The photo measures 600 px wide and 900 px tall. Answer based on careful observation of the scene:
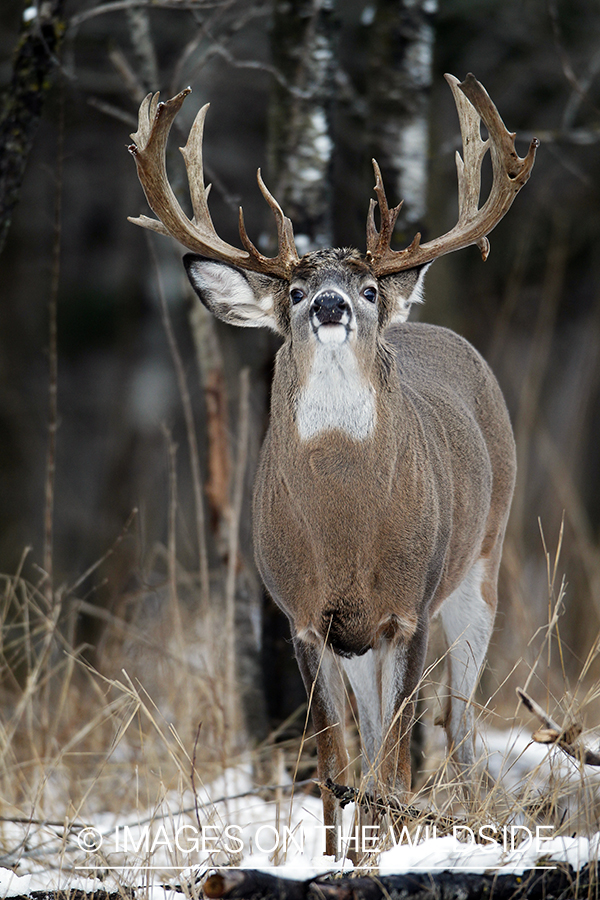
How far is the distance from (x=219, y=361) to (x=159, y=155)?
2057 mm

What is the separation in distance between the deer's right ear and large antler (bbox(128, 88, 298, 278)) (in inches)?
1.7

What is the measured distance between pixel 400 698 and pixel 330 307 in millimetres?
1357

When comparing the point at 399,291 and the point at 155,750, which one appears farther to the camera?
the point at 155,750

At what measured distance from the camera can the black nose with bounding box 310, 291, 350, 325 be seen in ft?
10.9

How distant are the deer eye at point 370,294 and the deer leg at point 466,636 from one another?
4.76 feet

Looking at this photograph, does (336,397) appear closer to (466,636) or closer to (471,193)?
(471,193)

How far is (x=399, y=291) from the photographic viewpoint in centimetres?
378

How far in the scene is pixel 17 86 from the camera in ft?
14.3

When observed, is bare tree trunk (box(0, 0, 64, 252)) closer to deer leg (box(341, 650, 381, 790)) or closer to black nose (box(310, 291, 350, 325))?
black nose (box(310, 291, 350, 325))

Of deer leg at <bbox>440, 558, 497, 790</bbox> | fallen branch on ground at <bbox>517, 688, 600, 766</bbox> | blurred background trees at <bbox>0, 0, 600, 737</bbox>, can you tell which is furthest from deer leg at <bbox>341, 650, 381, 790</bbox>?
blurred background trees at <bbox>0, 0, 600, 737</bbox>

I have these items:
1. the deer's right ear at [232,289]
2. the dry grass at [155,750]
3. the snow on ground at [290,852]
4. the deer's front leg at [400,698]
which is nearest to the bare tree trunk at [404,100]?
the deer's right ear at [232,289]

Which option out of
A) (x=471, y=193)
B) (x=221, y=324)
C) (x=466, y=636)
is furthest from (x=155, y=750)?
(x=221, y=324)

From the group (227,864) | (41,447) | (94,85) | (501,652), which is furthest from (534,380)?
(41,447)

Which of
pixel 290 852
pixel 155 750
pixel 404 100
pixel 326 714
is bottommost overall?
pixel 290 852
